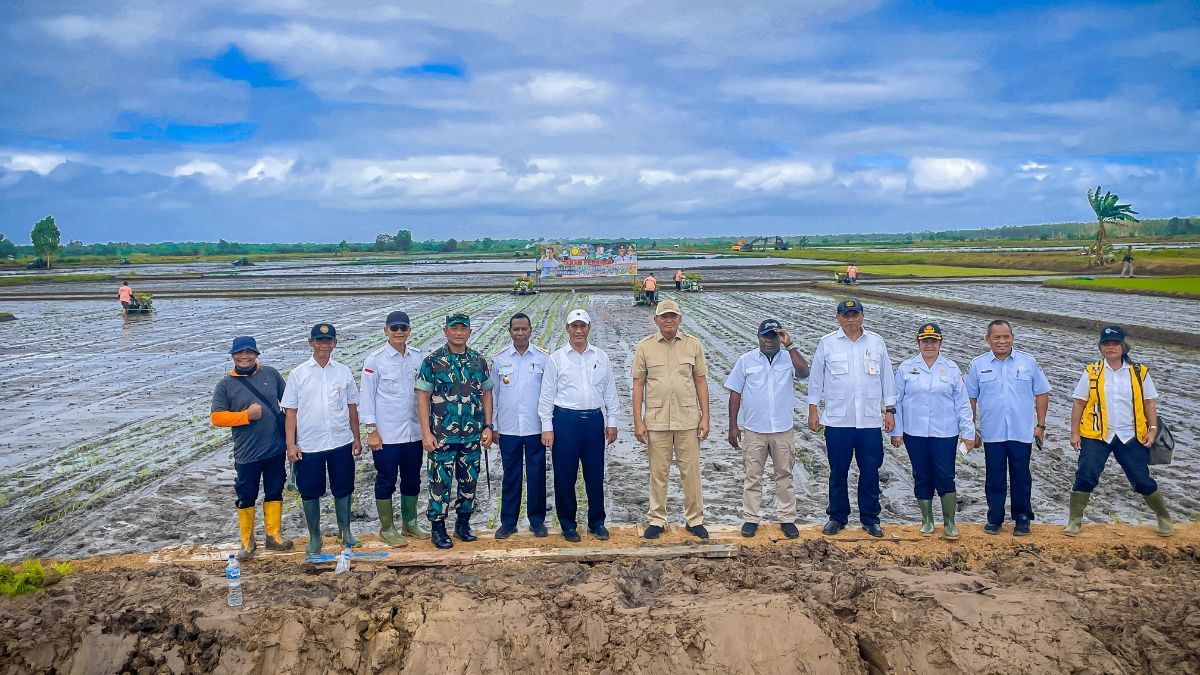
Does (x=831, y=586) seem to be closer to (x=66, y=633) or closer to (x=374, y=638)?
(x=374, y=638)

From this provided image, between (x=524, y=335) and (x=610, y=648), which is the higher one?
(x=524, y=335)

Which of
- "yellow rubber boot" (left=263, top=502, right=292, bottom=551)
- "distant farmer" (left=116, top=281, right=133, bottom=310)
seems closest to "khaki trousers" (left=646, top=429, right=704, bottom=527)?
"yellow rubber boot" (left=263, top=502, right=292, bottom=551)

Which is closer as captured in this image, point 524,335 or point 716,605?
point 716,605

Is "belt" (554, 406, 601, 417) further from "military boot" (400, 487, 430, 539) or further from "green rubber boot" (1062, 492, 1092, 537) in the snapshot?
"green rubber boot" (1062, 492, 1092, 537)

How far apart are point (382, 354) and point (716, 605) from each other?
9.89 ft

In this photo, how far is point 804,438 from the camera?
33.0 ft

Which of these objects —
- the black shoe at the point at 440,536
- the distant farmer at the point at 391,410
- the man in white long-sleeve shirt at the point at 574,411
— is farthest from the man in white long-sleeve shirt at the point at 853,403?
the distant farmer at the point at 391,410

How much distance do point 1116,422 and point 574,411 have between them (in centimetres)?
388

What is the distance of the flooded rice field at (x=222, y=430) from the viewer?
7.28 m

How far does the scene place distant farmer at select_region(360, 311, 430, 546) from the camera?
5961 millimetres

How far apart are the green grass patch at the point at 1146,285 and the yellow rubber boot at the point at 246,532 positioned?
1142 inches

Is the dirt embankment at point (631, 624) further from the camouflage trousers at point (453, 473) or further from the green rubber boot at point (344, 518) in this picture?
the camouflage trousers at point (453, 473)

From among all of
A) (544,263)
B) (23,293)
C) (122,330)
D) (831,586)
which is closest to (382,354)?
(831,586)

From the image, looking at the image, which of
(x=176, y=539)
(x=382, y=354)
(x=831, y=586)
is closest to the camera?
(x=831, y=586)
